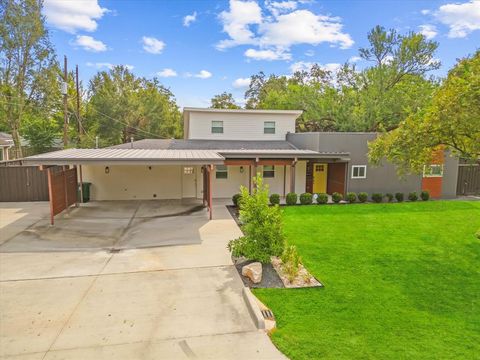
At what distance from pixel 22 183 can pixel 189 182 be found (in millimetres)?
8266

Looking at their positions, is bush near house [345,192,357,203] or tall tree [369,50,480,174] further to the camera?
bush near house [345,192,357,203]

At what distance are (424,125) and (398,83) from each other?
2166 centimetres

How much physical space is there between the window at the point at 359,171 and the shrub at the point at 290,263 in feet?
35.0

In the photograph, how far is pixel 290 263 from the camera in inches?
296

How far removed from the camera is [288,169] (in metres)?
18.6

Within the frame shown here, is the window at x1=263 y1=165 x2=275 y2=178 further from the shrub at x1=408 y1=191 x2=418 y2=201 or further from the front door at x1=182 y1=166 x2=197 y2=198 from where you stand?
the shrub at x1=408 y1=191 x2=418 y2=201

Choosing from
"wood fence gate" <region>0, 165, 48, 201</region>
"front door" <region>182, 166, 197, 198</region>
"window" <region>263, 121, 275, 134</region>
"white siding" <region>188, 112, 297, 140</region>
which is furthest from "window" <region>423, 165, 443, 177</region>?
"wood fence gate" <region>0, 165, 48, 201</region>

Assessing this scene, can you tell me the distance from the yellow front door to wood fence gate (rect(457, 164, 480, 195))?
7.95m

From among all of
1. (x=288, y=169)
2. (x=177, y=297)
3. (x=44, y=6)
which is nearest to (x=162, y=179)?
(x=288, y=169)

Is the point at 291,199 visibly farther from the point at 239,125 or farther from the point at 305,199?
the point at 239,125

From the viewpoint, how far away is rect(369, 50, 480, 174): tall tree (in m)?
7.97

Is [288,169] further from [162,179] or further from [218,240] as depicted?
[218,240]

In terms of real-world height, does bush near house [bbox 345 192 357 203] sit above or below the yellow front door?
below

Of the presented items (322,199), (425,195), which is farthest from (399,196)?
(322,199)
